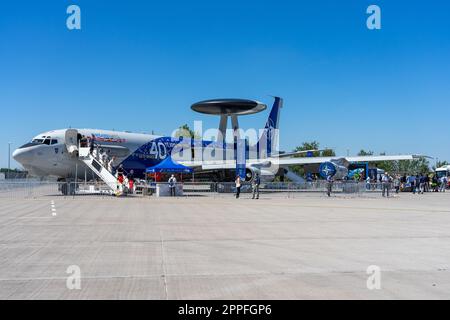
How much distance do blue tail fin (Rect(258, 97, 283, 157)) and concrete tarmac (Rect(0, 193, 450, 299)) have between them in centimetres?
3649

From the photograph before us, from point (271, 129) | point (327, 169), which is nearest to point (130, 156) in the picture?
point (327, 169)

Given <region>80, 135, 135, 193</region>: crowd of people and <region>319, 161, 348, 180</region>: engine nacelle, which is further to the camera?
<region>319, 161, 348, 180</region>: engine nacelle

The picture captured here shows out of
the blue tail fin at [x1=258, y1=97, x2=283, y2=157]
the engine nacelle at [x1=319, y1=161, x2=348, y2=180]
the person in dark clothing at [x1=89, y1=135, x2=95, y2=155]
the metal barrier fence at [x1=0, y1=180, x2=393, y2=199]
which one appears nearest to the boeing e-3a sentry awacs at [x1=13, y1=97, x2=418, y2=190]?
the engine nacelle at [x1=319, y1=161, x2=348, y2=180]

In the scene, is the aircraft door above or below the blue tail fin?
below

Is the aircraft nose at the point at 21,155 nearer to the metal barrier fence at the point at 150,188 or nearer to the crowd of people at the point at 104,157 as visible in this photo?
the metal barrier fence at the point at 150,188

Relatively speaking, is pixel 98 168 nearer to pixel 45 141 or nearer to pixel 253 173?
pixel 45 141

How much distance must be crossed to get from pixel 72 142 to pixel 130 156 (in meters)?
5.39

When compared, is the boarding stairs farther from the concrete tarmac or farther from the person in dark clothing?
the concrete tarmac

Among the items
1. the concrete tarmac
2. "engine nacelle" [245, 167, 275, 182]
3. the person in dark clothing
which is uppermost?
the person in dark clothing

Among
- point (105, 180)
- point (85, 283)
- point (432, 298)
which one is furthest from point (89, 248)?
point (105, 180)

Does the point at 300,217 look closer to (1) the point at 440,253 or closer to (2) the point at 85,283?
(1) the point at 440,253

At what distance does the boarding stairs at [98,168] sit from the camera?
28.3 m

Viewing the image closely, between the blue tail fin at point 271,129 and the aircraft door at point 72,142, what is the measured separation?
23.6 m

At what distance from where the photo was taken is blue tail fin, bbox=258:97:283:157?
51.1 metres
